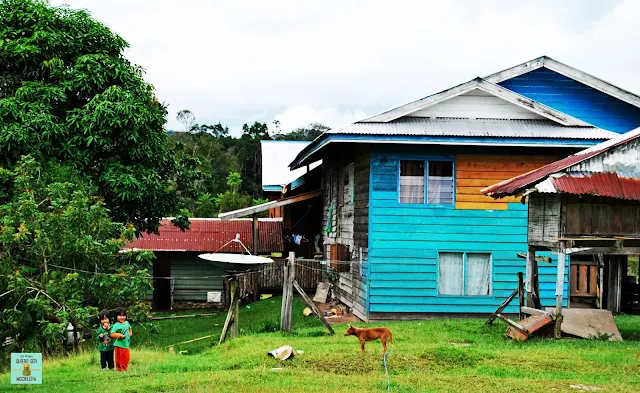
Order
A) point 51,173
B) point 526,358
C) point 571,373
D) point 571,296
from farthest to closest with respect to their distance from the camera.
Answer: point 571,296, point 51,173, point 526,358, point 571,373

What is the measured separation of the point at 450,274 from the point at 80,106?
37.7ft

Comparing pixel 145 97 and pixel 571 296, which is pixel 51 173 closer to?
pixel 145 97

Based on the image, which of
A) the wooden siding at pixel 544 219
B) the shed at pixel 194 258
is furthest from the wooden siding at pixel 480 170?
the shed at pixel 194 258

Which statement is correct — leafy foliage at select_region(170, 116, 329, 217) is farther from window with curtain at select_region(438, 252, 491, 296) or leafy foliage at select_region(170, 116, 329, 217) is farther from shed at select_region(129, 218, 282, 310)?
window with curtain at select_region(438, 252, 491, 296)

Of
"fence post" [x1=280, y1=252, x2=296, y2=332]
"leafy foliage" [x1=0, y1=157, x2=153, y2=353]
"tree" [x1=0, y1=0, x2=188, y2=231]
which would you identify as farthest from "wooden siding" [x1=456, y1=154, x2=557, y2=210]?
"tree" [x1=0, y1=0, x2=188, y2=231]

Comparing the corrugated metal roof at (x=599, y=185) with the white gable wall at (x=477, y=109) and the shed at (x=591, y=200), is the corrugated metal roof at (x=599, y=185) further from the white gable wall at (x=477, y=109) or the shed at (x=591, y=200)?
the white gable wall at (x=477, y=109)

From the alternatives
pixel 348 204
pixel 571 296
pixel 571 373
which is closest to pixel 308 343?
pixel 571 373

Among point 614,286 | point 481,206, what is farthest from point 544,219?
point 614,286

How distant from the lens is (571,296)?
21.4 meters

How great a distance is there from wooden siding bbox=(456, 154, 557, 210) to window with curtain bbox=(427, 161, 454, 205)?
23 centimetres

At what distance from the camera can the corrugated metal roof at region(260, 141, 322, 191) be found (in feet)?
122

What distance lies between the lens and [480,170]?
19.5 m

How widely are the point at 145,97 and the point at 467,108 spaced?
9209 millimetres

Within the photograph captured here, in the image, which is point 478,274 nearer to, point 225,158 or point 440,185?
point 440,185
